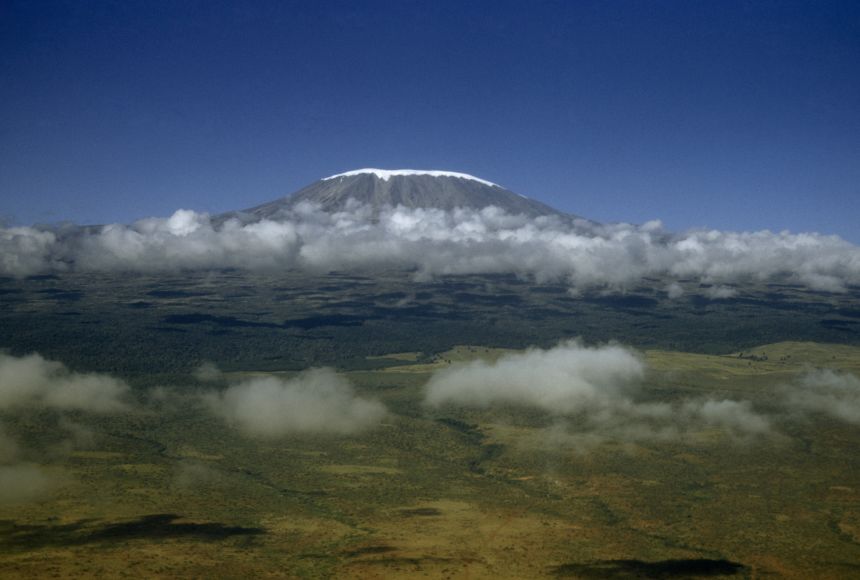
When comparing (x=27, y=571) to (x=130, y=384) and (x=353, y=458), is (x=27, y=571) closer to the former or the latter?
(x=353, y=458)

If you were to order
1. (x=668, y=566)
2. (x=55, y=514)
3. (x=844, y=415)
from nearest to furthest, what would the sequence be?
1. (x=668, y=566)
2. (x=55, y=514)
3. (x=844, y=415)

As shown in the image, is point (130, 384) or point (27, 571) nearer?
point (27, 571)

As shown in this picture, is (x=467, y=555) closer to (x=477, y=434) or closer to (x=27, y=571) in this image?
(x=27, y=571)

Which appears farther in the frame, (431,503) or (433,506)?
(431,503)

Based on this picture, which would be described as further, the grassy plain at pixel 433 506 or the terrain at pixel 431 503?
the terrain at pixel 431 503

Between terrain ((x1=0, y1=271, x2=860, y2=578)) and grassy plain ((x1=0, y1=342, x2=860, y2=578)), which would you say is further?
terrain ((x1=0, y1=271, x2=860, y2=578))

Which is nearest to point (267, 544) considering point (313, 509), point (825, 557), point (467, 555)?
point (313, 509)

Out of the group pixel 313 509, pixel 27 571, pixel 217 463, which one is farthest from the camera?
pixel 217 463
